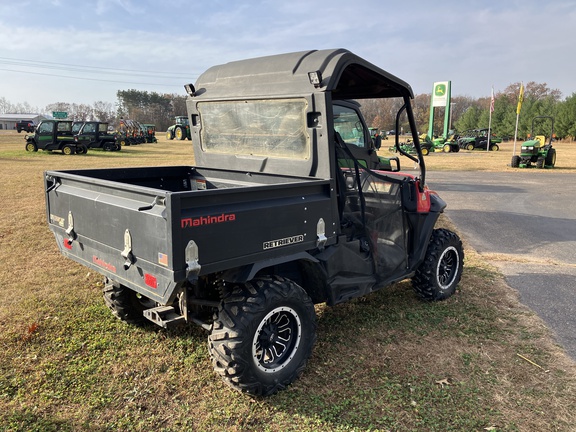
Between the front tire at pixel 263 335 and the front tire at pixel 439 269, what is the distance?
180 cm

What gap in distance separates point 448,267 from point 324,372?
223cm

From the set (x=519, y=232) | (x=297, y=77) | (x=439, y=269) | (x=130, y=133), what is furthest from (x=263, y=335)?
(x=130, y=133)

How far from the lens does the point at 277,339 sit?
3.17 m

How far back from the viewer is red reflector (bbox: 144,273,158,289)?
106 inches

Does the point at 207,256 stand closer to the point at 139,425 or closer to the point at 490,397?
the point at 139,425

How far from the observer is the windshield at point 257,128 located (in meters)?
3.54

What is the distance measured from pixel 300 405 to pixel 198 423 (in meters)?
0.67

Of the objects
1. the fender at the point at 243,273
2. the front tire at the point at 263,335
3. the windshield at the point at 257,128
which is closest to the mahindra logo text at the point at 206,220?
the fender at the point at 243,273

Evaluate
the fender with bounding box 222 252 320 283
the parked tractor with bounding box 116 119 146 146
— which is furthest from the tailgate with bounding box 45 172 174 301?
the parked tractor with bounding box 116 119 146 146

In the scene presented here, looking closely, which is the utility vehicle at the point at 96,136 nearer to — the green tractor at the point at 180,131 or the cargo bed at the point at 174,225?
the green tractor at the point at 180,131

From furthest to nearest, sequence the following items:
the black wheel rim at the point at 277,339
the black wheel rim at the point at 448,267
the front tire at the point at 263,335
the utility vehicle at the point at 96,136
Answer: the utility vehicle at the point at 96,136
the black wheel rim at the point at 448,267
the black wheel rim at the point at 277,339
the front tire at the point at 263,335

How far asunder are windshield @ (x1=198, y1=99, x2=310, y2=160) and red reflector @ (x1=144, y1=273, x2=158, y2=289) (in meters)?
1.52

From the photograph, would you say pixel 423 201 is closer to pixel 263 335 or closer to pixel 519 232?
pixel 263 335

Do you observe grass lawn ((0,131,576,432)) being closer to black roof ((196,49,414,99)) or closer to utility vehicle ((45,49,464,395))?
utility vehicle ((45,49,464,395))
